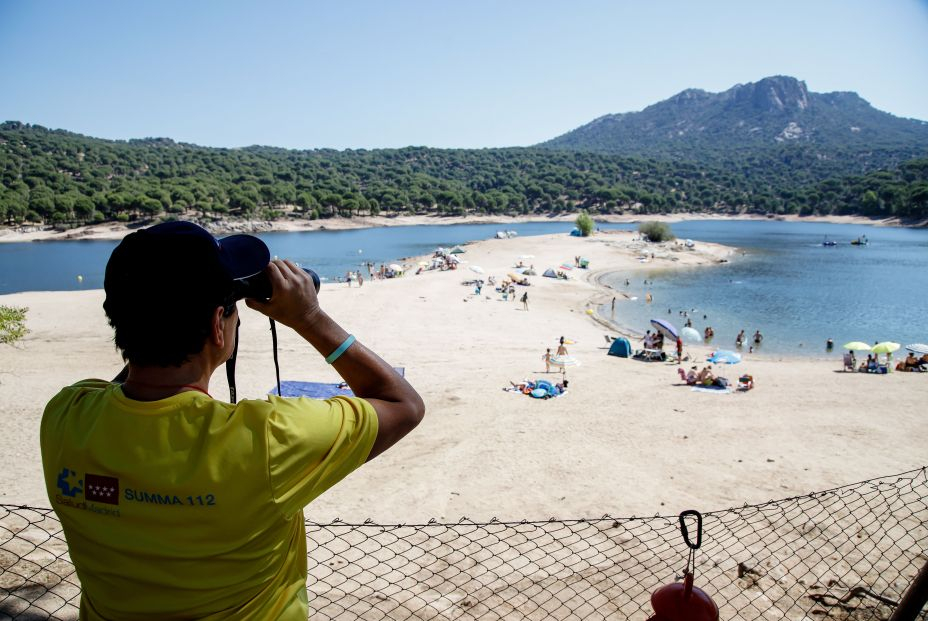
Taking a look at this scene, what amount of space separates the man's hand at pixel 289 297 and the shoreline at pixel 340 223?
70873 mm

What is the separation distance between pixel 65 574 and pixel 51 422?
406 cm

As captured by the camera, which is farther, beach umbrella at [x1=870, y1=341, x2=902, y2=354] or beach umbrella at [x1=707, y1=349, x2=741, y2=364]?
beach umbrella at [x1=707, y1=349, x2=741, y2=364]

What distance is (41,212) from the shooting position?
247 feet

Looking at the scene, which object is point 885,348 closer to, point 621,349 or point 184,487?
point 621,349

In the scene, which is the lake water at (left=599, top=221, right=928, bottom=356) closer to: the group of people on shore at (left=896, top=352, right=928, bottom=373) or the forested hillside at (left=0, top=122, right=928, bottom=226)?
the group of people on shore at (left=896, top=352, right=928, bottom=373)

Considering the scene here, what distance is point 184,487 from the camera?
1155 millimetres

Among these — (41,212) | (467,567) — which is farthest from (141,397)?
(41,212)

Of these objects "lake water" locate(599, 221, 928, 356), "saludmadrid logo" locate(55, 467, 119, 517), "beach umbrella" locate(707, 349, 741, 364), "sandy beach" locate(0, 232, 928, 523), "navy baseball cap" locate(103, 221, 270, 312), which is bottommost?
"lake water" locate(599, 221, 928, 356)

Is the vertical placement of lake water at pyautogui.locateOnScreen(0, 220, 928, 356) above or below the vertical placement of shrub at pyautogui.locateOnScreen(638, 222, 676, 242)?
below

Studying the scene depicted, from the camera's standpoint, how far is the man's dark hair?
122cm

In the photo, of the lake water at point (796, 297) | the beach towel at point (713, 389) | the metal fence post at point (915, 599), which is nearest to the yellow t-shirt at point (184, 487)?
the metal fence post at point (915, 599)

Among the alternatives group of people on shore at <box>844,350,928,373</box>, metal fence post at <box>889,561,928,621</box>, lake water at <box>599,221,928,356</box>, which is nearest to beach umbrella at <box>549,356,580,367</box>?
group of people on shore at <box>844,350,928,373</box>

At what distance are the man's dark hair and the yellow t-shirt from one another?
0.37 ft

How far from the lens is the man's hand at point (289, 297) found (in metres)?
1.44
